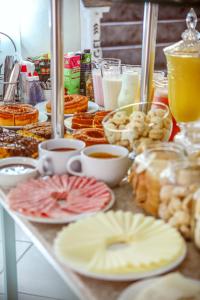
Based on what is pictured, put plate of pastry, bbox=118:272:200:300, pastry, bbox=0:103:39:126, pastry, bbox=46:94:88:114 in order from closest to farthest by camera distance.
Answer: plate of pastry, bbox=118:272:200:300
pastry, bbox=0:103:39:126
pastry, bbox=46:94:88:114

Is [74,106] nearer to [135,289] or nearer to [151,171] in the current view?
[151,171]

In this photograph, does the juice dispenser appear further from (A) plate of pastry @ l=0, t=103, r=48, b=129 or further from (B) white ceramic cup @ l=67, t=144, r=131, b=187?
(A) plate of pastry @ l=0, t=103, r=48, b=129

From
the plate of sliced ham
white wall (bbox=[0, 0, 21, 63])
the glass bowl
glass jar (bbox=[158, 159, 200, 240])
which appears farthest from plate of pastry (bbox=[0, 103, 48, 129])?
white wall (bbox=[0, 0, 21, 63])

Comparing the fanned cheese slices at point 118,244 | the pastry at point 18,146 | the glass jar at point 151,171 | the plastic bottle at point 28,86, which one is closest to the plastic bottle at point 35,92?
the plastic bottle at point 28,86

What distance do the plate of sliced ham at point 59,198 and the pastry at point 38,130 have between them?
323mm

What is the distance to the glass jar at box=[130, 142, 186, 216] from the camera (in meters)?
0.78

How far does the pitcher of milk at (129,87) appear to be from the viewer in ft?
4.49

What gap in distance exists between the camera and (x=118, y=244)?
67 cm

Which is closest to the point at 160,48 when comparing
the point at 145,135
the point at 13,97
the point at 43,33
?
the point at 43,33

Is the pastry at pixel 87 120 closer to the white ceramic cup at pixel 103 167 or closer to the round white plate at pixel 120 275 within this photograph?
the white ceramic cup at pixel 103 167

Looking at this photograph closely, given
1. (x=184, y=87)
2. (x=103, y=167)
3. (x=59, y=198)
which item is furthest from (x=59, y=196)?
(x=184, y=87)

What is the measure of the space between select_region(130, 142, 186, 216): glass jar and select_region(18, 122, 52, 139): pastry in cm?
42

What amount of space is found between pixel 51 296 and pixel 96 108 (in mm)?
636

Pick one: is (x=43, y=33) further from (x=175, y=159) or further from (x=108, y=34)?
(x=175, y=159)
